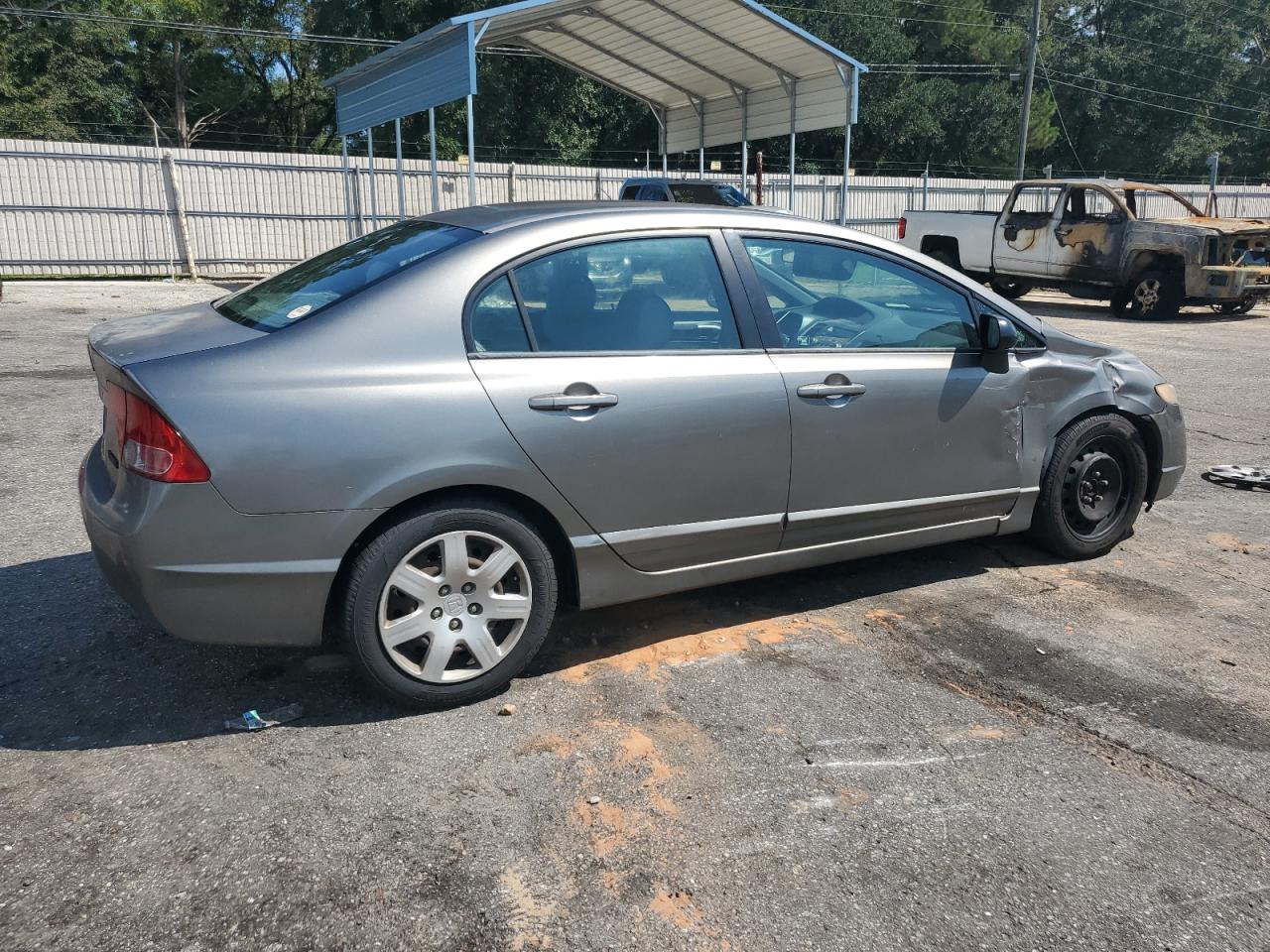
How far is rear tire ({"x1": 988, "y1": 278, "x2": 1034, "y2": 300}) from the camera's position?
17594 mm

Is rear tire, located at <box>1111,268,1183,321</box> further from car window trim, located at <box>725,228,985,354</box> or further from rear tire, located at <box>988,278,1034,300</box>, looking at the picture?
car window trim, located at <box>725,228,985,354</box>

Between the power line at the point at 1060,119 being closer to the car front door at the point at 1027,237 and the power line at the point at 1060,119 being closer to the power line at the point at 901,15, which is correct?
the power line at the point at 901,15

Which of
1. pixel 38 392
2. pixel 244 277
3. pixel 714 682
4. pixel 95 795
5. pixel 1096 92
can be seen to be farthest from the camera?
pixel 1096 92

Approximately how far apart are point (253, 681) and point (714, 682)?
1.61 m

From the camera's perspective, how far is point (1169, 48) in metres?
50.9

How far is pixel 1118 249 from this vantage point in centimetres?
1552

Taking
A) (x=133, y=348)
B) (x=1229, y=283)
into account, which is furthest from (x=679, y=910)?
(x=1229, y=283)

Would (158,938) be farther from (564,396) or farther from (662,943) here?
(564,396)

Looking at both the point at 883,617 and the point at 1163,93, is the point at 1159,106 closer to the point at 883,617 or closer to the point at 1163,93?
the point at 1163,93

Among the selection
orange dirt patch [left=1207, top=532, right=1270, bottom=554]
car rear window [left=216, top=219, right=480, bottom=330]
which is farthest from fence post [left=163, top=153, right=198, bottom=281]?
orange dirt patch [left=1207, top=532, right=1270, bottom=554]

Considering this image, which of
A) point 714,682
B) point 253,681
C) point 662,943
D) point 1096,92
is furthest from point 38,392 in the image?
point 1096,92

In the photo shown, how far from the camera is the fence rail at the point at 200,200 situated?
19.6 meters

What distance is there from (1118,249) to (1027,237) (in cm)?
151

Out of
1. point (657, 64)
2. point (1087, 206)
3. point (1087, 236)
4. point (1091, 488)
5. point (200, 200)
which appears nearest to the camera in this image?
point (1091, 488)
